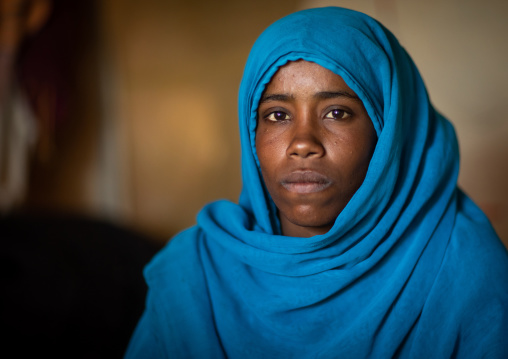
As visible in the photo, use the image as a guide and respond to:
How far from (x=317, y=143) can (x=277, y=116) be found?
0.11 metres

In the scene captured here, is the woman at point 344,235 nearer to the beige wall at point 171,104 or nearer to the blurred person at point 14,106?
the beige wall at point 171,104

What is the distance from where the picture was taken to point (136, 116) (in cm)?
254

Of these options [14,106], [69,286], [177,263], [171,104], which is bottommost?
[69,286]

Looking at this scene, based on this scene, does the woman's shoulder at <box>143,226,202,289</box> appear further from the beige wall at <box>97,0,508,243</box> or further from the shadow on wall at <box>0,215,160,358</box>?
the beige wall at <box>97,0,508,243</box>

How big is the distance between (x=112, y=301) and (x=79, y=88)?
1193 mm

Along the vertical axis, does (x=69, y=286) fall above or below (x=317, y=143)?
below

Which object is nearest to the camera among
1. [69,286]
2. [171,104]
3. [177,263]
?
[177,263]

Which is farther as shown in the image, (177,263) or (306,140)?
(177,263)

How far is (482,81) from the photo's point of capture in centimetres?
178

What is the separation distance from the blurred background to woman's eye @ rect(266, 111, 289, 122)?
3.36ft

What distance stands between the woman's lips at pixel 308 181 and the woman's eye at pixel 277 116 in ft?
0.33

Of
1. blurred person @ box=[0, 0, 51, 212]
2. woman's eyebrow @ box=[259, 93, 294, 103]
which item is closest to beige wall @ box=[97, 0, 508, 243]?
blurred person @ box=[0, 0, 51, 212]

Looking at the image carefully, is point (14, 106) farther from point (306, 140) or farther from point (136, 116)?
point (306, 140)

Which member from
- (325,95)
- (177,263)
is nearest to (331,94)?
(325,95)
